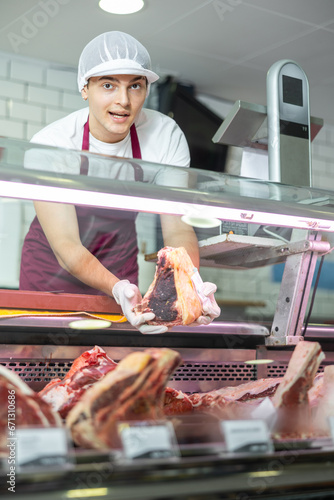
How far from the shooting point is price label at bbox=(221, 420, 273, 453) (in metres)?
0.95

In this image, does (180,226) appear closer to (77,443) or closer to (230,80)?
(77,443)

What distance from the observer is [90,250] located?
2000mm

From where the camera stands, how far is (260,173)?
2.11 metres

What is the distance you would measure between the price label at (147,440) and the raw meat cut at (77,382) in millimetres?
408

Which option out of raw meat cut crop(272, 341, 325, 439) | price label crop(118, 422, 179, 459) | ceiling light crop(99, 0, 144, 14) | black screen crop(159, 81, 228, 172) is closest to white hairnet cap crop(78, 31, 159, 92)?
raw meat cut crop(272, 341, 325, 439)

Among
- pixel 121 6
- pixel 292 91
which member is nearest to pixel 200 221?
pixel 292 91

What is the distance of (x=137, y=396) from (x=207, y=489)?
200 millimetres

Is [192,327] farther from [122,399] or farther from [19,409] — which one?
[19,409]

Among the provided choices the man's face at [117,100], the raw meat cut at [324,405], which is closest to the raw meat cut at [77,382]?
the raw meat cut at [324,405]

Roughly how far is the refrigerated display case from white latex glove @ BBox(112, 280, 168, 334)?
6cm

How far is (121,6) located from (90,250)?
2782mm

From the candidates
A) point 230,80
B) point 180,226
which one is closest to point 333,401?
point 180,226

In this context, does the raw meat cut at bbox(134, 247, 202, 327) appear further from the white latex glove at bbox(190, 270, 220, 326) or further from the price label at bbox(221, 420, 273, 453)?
the price label at bbox(221, 420, 273, 453)

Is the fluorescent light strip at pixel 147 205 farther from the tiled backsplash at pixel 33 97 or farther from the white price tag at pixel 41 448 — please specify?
the tiled backsplash at pixel 33 97
